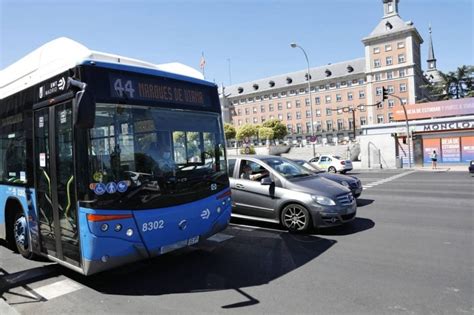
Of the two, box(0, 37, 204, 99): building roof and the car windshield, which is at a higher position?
box(0, 37, 204, 99): building roof

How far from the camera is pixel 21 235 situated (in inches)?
236

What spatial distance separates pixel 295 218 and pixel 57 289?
4.41 m

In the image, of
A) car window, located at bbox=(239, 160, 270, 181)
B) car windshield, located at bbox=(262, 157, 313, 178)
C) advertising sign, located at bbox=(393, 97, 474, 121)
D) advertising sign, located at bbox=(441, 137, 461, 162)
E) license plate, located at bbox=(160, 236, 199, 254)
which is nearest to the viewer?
license plate, located at bbox=(160, 236, 199, 254)

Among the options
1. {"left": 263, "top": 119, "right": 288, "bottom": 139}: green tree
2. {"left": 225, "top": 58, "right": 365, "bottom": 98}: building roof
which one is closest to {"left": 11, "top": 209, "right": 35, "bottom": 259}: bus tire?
{"left": 263, "top": 119, "right": 288, "bottom": 139}: green tree

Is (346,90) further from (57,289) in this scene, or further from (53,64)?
(57,289)

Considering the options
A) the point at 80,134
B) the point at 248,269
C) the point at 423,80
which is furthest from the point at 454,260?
the point at 423,80

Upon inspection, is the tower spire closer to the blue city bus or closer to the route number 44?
the blue city bus

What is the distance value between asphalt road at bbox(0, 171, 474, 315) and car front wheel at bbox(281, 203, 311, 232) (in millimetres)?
251

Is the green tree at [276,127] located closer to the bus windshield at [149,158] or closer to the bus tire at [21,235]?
the bus tire at [21,235]

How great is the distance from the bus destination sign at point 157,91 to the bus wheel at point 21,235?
2858mm

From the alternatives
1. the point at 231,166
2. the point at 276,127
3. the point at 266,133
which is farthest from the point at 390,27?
the point at 231,166

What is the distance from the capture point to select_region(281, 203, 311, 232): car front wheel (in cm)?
721

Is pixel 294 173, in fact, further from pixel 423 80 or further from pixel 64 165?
pixel 423 80

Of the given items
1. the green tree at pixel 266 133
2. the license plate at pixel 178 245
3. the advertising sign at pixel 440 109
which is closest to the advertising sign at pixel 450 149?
the advertising sign at pixel 440 109
